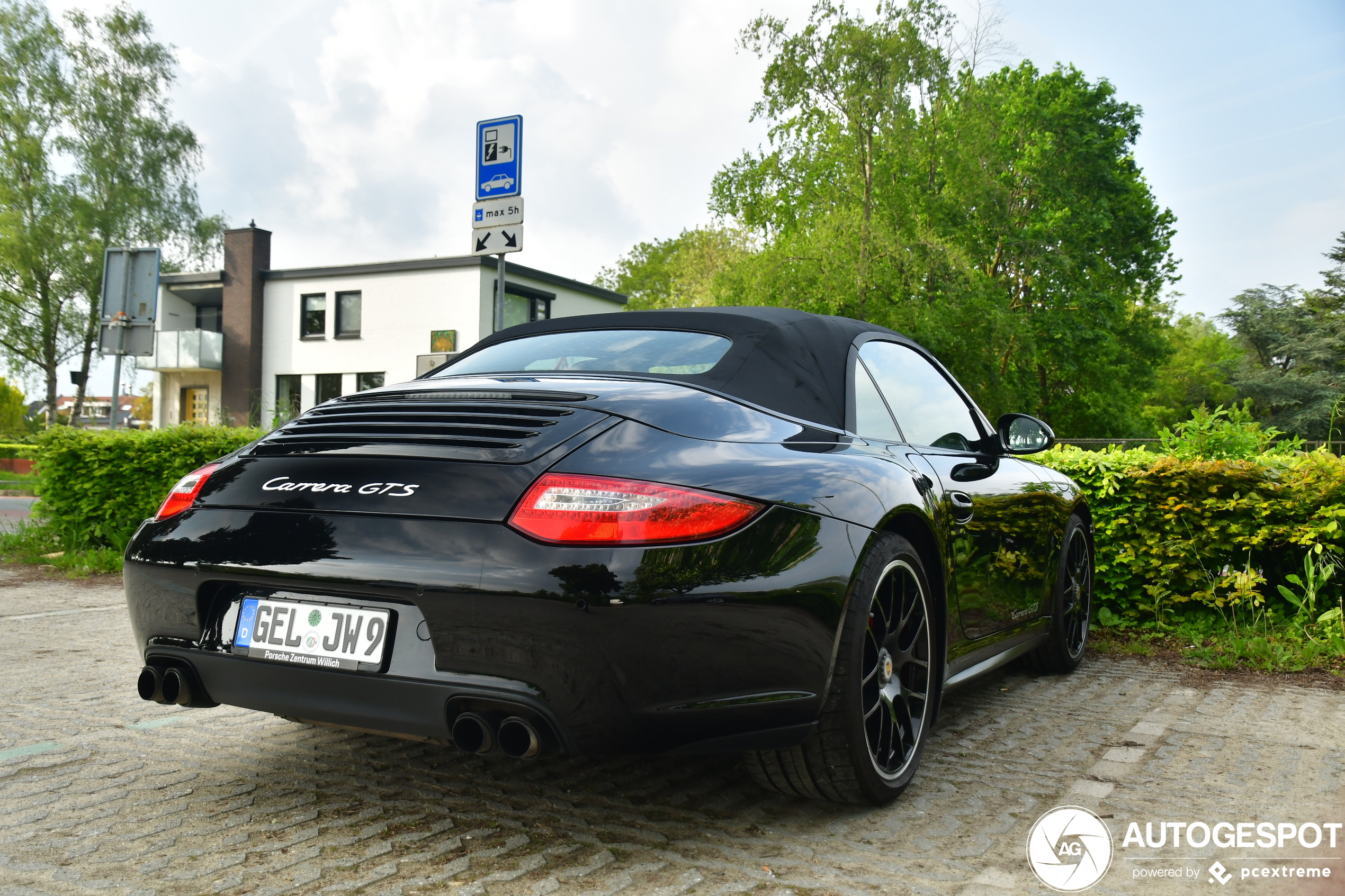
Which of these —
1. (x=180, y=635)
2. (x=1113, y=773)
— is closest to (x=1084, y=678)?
(x=1113, y=773)

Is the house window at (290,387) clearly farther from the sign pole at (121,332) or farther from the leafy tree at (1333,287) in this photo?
the leafy tree at (1333,287)

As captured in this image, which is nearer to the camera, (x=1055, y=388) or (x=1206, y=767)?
(x=1206, y=767)

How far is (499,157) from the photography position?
7.55 m

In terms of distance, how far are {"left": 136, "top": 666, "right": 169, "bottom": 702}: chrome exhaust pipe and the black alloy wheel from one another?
1805 mm

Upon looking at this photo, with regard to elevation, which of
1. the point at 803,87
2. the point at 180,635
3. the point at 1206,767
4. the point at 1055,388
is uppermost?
the point at 803,87

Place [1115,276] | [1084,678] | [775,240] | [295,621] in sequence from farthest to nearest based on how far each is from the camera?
[1115,276] → [775,240] → [1084,678] → [295,621]

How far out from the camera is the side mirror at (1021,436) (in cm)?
437

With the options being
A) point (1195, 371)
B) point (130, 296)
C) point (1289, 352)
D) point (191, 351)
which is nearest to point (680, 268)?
point (191, 351)

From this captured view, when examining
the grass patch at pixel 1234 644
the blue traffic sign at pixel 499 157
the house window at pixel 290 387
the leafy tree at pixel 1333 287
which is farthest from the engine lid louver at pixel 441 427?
the leafy tree at pixel 1333 287

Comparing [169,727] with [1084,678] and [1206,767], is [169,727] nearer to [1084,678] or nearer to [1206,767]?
[1206,767]

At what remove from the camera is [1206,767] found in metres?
3.46

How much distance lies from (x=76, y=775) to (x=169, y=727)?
1.89 feet

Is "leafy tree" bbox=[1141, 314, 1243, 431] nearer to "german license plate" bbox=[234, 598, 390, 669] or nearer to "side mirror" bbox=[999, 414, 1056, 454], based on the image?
"side mirror" bbox=[999, 414, 1056, 454]

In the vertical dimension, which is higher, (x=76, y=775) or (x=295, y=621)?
(x=295, y=621)
